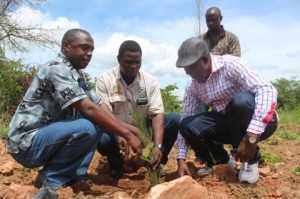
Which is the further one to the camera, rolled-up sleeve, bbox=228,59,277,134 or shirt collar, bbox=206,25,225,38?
shirt collar, bbox=206,25,225,38

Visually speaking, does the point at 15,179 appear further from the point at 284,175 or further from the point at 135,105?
the point at 284,175

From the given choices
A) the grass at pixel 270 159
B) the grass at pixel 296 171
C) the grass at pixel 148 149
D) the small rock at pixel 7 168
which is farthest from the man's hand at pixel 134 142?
the grass at pixel 270 159

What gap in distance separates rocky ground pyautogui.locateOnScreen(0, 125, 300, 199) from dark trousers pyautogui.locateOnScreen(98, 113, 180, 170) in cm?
16

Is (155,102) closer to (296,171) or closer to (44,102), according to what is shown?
(44,102)

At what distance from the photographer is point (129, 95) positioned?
4312 mm

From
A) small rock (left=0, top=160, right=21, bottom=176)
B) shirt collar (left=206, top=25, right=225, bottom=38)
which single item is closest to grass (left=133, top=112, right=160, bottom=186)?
small rock (left=0, top=160, right=21, bottom=176)

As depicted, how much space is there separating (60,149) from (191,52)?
47.6 inches

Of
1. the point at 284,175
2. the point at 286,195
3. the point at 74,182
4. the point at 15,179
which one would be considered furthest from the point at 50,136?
the point at 284,175

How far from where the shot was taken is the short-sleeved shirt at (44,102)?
3.27m

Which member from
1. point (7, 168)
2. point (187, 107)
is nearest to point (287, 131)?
point (187, 107)

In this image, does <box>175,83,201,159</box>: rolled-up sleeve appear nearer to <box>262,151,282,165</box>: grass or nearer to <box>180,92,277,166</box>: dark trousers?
<box>180,92,277,166</box>: dark trousers

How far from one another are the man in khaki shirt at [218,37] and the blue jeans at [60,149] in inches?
107

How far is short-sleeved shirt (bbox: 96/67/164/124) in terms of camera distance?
14.0 ft

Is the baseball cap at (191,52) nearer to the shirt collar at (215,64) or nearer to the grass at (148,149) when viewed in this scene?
the shirt collar at (215,64)
